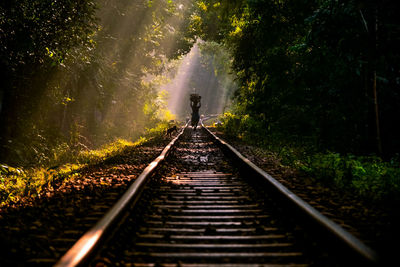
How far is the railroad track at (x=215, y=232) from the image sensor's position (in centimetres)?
→ 264

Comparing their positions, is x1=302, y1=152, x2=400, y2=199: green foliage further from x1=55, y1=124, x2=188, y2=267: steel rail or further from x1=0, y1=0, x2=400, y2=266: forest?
x1=55, y1=124, x2=188, y2=267: steel rail

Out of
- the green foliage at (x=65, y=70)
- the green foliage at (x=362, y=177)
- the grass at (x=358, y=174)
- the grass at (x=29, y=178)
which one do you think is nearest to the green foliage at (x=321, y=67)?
the grass at (x=358, y=174)

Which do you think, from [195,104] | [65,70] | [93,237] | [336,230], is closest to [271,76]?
[195,104]

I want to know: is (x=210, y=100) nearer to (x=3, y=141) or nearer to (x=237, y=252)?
(x=3, y=141)

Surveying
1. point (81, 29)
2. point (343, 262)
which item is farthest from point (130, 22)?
point (343, 262)

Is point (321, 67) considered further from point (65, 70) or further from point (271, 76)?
point (65, 70)

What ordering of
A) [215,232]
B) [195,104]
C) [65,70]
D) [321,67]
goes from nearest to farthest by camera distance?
[215,232] < [321,67] < [65,70] < [195,104]

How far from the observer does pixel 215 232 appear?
3.34m

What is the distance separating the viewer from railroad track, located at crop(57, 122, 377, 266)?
2637mm

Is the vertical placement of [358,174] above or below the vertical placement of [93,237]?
above

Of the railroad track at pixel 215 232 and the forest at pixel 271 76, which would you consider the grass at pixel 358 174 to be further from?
the railroad track at pixel 215 232

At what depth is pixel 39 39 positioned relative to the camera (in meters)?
8.45

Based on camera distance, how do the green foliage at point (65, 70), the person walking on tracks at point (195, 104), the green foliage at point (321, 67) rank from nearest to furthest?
1. the green foliage at point (321, 67)
2. the green foliage at point (65, 70)
3. the person walking on tracks at point (195, 104)

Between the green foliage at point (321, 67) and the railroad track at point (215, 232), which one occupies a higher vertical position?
the green foliage at point (321, 67)
